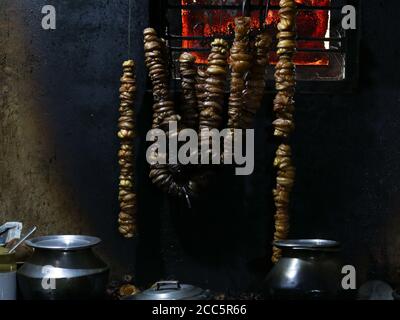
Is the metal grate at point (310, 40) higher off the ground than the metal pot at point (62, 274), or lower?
higher

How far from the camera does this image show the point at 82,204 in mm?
5262

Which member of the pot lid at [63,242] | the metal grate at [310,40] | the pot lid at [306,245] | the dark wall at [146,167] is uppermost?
the metal grate at [310,40]

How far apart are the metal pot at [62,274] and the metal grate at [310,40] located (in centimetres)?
170

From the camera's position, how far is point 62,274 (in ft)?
14.0

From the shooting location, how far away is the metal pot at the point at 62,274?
4242mm

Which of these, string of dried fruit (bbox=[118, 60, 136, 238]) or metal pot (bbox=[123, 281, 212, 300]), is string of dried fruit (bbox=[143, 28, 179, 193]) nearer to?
string of dried fruit (bbox=[118, 60, 136, 238])

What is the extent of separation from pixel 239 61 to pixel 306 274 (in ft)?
5.21

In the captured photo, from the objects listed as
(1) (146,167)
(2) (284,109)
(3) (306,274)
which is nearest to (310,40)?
(2) (284,109)

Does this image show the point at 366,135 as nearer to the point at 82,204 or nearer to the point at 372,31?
the point at 372,31

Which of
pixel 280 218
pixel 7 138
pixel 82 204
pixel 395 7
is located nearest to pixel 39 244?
pixel 82 204

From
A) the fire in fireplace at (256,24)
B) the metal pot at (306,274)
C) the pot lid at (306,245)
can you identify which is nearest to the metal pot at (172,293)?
the metal pot at (306,274)

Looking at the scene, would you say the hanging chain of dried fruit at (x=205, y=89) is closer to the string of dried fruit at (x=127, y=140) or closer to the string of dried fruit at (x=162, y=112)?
the string of dried fruit at (x=162, y=112)

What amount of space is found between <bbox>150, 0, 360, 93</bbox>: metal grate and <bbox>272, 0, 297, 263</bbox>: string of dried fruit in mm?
313
